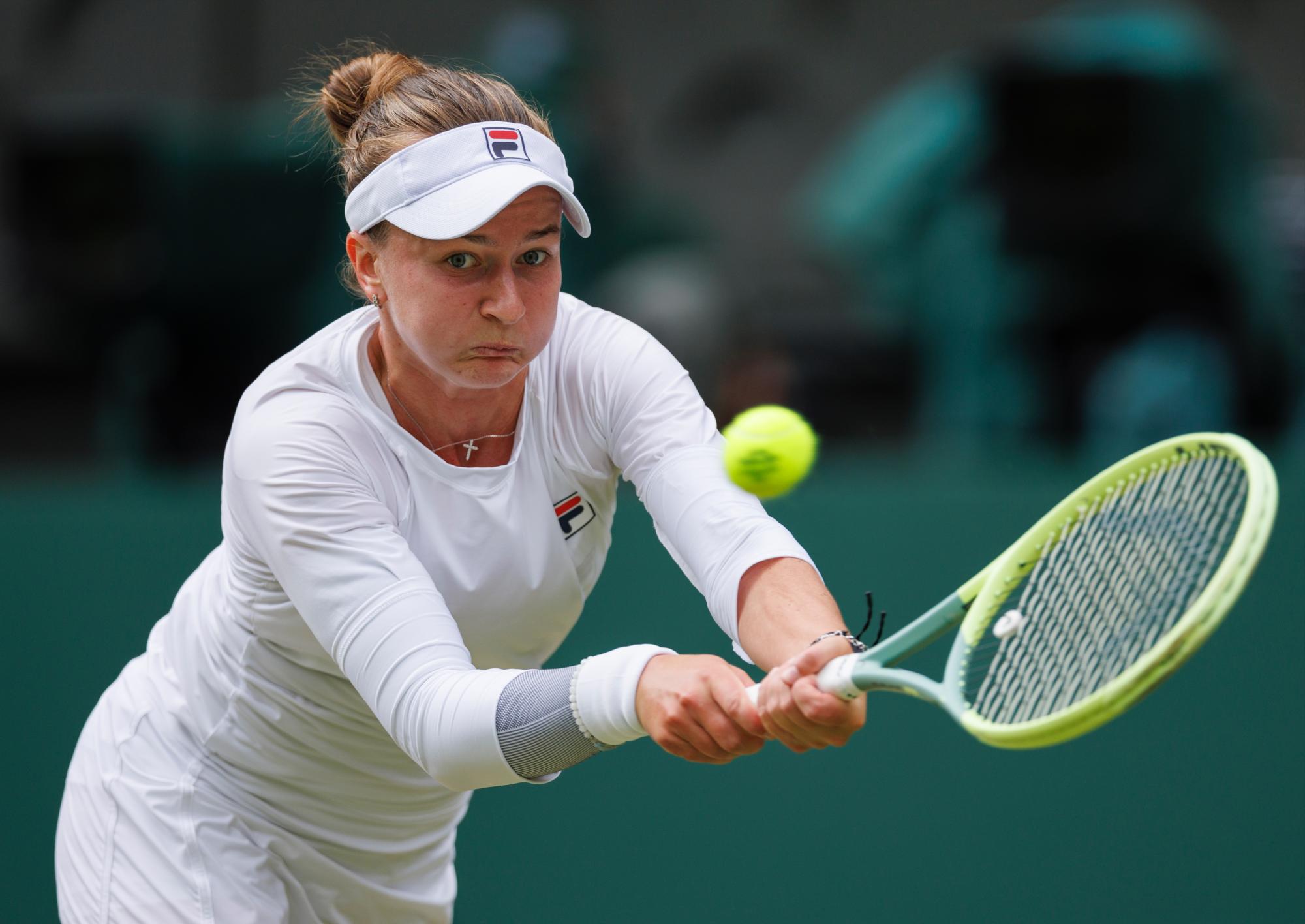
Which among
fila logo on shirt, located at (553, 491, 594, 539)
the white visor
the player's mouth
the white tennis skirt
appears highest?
the white visor

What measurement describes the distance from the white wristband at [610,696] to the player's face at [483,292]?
39cm

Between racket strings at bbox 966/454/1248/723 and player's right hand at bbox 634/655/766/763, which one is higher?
racket strings at bbox 966/454/1248/723

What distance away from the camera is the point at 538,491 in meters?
1.94

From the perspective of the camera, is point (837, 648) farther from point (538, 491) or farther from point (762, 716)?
point (538, 491)

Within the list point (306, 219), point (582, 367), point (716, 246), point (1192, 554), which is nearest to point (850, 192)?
point (716, 246)

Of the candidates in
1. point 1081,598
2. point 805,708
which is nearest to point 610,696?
point 805,708

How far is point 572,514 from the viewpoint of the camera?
1979 millimetres

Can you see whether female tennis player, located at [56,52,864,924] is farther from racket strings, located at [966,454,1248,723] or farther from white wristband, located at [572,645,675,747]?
racket strings, located at [966,454,1248,723]

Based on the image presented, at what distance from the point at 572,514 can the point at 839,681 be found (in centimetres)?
53

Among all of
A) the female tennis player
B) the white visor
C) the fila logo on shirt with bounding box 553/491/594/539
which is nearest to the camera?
the female tennis player

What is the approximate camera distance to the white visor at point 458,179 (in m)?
1.74

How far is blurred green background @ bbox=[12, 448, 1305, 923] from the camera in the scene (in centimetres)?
351

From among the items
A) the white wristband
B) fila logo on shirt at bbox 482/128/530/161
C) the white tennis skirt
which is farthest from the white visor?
the white tennis skirt

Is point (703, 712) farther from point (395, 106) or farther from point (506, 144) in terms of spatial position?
point (395, 106)
